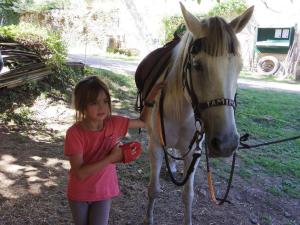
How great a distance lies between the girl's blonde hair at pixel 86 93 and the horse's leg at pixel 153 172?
1.15 metres

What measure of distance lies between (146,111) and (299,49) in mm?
14216

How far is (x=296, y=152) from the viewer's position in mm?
5617

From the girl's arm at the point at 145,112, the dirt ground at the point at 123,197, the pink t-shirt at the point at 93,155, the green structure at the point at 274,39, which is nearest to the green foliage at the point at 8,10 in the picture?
the dirt ground at the point at 123,197

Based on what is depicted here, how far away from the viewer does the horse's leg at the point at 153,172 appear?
3097mm

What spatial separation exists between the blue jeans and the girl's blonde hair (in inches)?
19.3

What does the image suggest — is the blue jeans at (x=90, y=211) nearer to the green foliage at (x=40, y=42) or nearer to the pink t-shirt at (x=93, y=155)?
the pink t-shirt at (x=93, y=155)

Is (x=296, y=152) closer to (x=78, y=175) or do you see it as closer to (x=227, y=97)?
(x=227, y=97)

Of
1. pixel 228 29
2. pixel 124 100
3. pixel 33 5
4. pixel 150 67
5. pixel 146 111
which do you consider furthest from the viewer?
pixel 33 5

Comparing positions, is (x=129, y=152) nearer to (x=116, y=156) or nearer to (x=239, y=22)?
(x=116, y=156)

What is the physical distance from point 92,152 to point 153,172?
1.23 metres

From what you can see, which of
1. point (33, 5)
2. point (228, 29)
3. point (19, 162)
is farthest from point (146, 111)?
point (33, 5)

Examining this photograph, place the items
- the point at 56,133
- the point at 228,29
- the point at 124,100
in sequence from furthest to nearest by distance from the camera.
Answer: the point at 124,100 → the point at 56,133 → the point at 228,29

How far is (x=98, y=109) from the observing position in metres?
2.00

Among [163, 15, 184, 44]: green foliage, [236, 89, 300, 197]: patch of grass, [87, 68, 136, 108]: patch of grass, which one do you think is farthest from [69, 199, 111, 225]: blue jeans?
[163, 15, 184, 44]: green foliage
